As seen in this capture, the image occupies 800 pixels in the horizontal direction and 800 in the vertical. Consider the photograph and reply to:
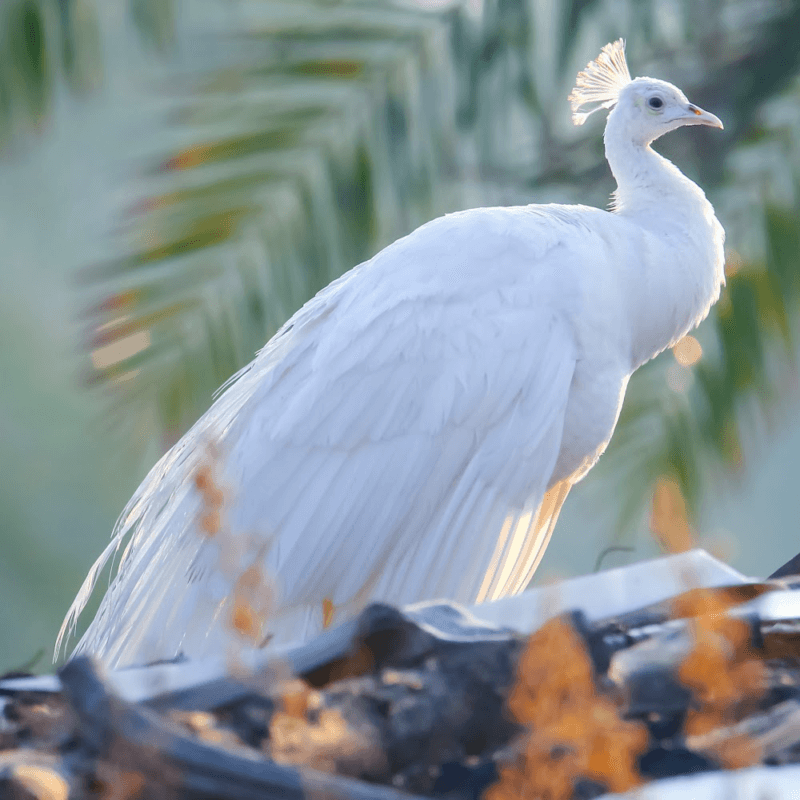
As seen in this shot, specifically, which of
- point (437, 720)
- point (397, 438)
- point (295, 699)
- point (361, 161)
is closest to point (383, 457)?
point (397, 438)

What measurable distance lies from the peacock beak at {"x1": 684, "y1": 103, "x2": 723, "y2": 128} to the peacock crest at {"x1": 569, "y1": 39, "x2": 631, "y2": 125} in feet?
0.50

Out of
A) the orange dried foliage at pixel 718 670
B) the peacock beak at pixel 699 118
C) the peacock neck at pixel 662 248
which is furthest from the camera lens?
the peacock beak at pixel 699 118

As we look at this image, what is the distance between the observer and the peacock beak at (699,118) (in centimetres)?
184

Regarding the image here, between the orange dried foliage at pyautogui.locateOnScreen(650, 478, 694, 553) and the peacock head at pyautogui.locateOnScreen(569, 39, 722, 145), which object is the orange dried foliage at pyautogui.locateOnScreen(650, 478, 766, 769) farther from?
the peacock head at pyautogui.locateOnScreen(569, 39, 722, 145)

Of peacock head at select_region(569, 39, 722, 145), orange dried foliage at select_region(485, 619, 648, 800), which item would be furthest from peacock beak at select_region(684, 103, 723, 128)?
orange dried foliage at select_region(485, 619, 648, 800)

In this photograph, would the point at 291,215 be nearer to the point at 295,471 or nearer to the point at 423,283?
the point at 423,283

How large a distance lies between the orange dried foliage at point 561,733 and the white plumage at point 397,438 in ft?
2.47

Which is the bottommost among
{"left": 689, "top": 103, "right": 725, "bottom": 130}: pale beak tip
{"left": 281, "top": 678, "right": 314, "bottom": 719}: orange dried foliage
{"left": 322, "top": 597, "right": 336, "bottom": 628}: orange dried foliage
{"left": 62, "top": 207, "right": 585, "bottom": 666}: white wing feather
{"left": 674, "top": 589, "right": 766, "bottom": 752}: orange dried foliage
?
{"left": 322, "top": 597, "right": 336, "bottom": 628}: orange dried foliage

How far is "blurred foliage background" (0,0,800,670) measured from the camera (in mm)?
1670

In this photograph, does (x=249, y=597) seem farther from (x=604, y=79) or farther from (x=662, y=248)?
(x=604, y=79)

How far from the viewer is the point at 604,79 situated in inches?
78.7

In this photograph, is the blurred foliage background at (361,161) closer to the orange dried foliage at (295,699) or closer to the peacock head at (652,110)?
the peacock head at (652,110)

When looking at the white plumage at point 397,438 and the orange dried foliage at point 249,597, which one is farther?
the white plumage at point 397,438

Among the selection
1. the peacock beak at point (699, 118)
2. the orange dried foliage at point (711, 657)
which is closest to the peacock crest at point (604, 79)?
the peacock beak at point (699, 118)
